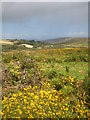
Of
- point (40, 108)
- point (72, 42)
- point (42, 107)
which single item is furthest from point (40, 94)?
point (72, 42)

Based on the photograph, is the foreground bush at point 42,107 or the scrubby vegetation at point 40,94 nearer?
the foreground bush at point 42,107

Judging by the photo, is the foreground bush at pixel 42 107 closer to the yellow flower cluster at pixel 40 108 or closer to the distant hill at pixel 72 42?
the yellow flower cluster at pixel 40 108

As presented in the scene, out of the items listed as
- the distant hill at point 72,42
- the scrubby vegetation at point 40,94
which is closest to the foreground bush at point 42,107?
the scrubby vegetation at point 40,94

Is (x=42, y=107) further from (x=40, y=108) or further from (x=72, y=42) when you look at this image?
(x=72, y=42)

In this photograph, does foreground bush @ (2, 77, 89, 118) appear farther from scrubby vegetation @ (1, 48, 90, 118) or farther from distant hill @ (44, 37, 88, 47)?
distant hill @ (44, 37, 88, 47)

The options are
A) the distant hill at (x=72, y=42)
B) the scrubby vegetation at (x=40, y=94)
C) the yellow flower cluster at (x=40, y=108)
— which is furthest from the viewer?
the distant hill at (x=72, y=42)

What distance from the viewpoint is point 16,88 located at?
23.0ft

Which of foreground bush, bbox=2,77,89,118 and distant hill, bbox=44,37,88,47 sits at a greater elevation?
distant hill, bbox=44,37,88,47

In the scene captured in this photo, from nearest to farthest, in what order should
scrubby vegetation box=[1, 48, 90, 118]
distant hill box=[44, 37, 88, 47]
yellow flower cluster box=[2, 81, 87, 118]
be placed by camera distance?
yellow flower cluster box=[2, 81, 87, 118]
scrubby vegetation box=[1, 48, 90, 118]
distant hill box=[44, 37, 88, 47]

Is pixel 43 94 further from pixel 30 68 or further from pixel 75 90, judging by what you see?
pixel 30 68

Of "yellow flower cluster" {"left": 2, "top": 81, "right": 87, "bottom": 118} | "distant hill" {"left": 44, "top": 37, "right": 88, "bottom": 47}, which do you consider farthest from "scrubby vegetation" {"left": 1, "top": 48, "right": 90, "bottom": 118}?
"distant hill" {"left": 44, "top": 37, "right": 88, "bottom": 47}

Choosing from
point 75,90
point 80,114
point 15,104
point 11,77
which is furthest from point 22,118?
point 11,77

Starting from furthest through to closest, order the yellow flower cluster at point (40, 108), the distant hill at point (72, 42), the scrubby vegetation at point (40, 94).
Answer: the distant hill at point (72, 42), the scrubby vegetation at point (40, 94), the yellow flower cluster at point (40, 108)

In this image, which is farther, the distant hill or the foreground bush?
the distant hill
